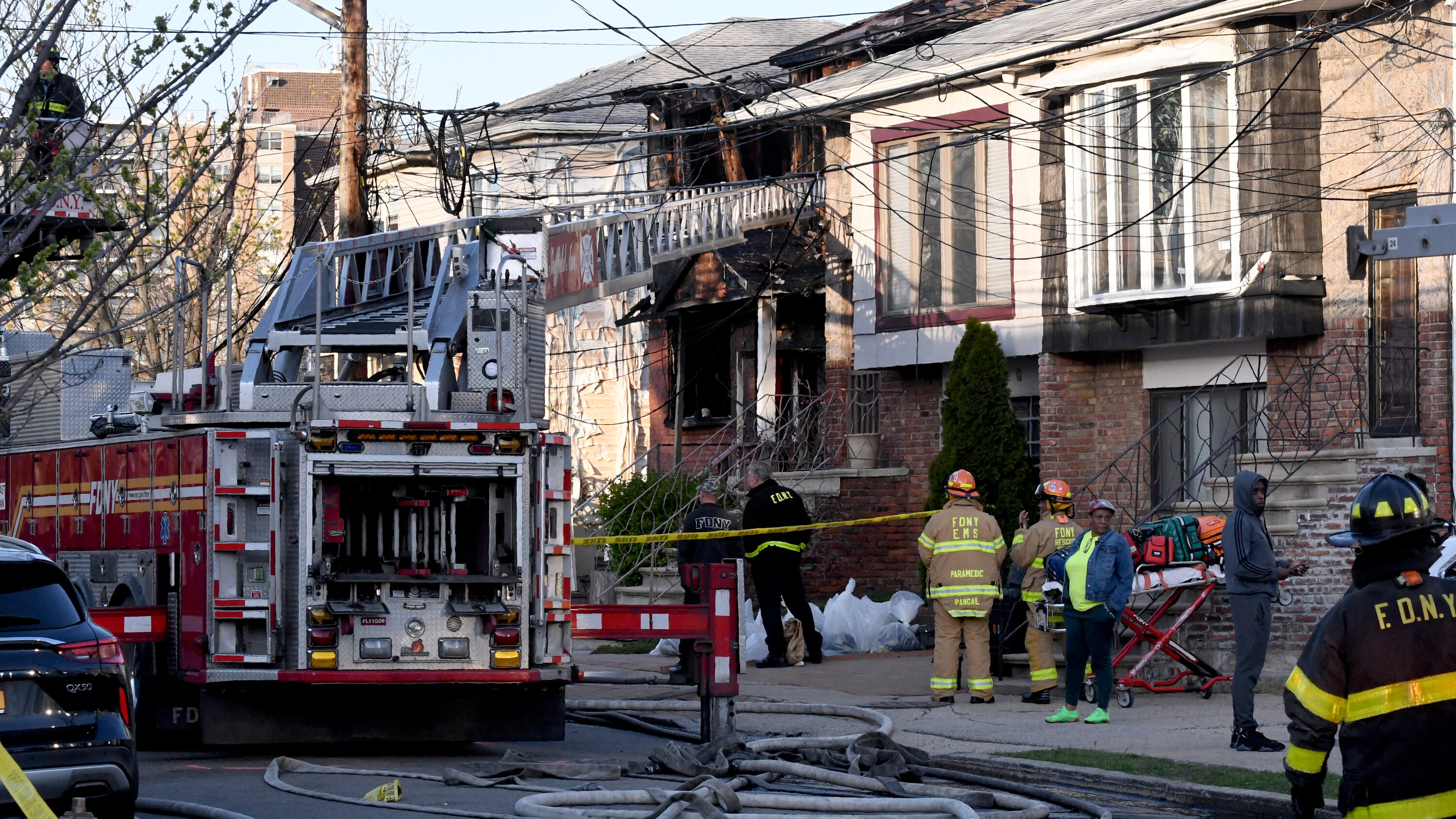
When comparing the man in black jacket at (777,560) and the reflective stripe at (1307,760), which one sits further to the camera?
the man in black jacket at (777,560)

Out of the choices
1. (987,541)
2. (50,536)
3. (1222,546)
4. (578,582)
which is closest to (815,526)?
(987,541)

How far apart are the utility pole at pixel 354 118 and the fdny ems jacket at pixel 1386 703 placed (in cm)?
1471

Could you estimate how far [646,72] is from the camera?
3294 cm

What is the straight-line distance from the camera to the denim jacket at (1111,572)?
1288 cm

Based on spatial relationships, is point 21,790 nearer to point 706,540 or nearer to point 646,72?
point 706,540

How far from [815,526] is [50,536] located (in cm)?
711

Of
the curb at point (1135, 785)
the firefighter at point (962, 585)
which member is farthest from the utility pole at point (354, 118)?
the curb at point (1135, 785)

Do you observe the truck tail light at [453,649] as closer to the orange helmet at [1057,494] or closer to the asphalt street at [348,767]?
the asphalt street at [348,767]

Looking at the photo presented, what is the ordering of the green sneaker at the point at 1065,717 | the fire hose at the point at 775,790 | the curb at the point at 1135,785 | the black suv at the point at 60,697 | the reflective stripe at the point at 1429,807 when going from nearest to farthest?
the reflective stripe at the point at 1429,807 < the black suv at the point at 60,697 < the fire hose at the point at 775,790 < the curb at the point at 1135,785 < the green sneaker at the point at 1065,717

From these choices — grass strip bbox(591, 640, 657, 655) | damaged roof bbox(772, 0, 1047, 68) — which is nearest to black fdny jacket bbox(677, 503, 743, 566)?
grass strip bbox(591, 640, 657, 655)

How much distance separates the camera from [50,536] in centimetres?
1374

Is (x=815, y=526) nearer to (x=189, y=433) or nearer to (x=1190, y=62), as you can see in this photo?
(x=1190, y=62)

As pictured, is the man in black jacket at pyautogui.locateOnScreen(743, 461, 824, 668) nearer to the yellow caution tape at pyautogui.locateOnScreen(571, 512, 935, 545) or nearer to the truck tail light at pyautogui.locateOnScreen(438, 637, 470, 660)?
the yellow caution tape at pyautogui.locateOnScreen(571, 512, 935, 545)

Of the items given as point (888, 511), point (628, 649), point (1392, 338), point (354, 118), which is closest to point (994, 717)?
point (1392, 338)
